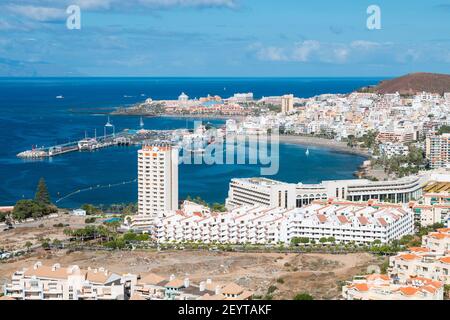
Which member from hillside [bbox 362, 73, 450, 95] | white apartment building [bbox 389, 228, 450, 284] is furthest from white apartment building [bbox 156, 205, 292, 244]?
hillside [bbox 362, 73, 450, 95]

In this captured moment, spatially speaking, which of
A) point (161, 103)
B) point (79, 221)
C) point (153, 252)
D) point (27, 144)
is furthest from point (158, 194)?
point (161, 103)

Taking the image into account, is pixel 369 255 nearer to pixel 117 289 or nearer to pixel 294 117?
pixel 117 289

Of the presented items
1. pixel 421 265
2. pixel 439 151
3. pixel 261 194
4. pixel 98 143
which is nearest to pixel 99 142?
pixel 98 143

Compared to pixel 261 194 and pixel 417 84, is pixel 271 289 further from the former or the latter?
pixel 417 84

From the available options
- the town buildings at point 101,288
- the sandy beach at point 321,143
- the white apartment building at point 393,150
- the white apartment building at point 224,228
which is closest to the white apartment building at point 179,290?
the town buildings at point 101,288

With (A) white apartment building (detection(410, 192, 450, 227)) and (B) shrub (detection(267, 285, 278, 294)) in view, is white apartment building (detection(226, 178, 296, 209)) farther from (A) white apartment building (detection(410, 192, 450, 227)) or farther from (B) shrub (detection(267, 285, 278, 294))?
(B) shrub (detection(267, 285, 278, 294))

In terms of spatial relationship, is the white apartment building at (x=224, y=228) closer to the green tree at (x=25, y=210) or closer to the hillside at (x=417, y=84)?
the green tree at (x=25, y=210)
